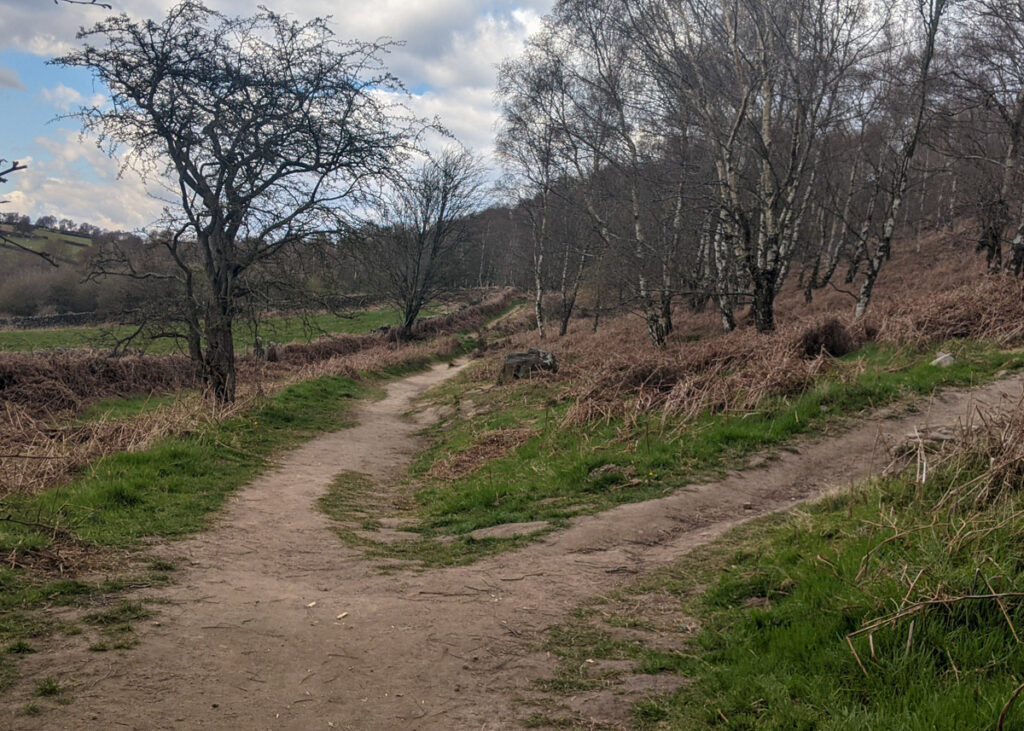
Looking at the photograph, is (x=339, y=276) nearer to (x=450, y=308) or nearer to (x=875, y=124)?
(x=875, y=124)

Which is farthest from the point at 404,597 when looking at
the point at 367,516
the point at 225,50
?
the point at 225,50

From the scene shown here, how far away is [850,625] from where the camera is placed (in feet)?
11.6

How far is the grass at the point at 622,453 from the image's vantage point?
22.7 ft

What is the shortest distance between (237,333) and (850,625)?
42.7ft

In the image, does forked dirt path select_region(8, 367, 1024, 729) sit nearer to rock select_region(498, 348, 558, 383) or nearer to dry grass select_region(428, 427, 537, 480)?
dry grass select_region(428, 427, 537, 480)

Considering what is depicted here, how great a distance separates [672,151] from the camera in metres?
18.0

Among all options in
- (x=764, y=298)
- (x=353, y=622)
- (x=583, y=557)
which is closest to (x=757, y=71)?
(x=764, y=298)

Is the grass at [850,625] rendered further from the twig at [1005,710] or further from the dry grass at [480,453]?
the dry grass at [480,453]

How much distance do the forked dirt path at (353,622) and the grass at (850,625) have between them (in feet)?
1.58

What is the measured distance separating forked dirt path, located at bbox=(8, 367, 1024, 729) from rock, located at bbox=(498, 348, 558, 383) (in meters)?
9.25

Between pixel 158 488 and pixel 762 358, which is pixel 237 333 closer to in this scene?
pixel 158 488

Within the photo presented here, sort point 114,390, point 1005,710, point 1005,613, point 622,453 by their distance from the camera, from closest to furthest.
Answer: point 1005,710 < point 1005,613 < point 622,453 < point 114,390

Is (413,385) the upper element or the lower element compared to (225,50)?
lower

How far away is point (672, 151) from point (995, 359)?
10.4 meters
